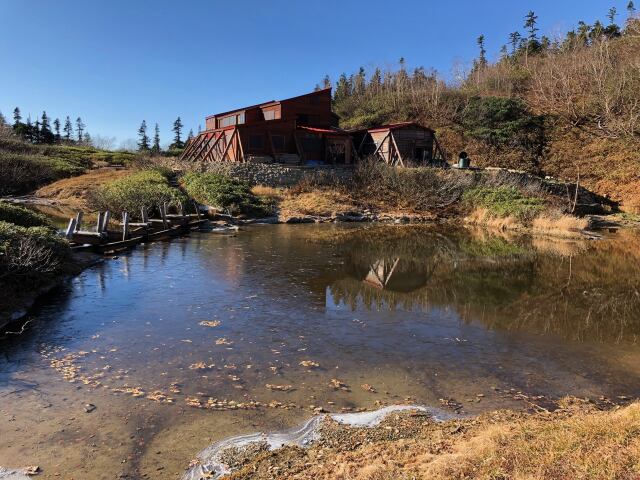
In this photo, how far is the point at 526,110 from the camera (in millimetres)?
49875

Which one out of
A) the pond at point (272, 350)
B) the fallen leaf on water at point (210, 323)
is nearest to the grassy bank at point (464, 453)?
the pond at point (272, 350)

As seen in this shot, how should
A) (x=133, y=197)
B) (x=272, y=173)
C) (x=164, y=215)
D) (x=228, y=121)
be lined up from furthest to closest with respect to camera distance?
(x=228, y=121), (x=272, y=173), (x=133, y=197), (x=164, y=215)

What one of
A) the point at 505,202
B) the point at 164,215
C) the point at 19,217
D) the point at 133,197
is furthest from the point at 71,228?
the point at 505,202

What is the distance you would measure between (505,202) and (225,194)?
1837cm

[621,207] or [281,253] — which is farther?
[621,207]

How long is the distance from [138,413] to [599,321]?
33.0 ft

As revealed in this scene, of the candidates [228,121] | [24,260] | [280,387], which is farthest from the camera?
[228,121]

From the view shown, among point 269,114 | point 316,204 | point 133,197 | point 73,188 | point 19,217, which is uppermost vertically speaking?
point 269,114

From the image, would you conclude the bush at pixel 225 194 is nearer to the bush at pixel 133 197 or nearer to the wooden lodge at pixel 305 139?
the bush at pixel 133 197

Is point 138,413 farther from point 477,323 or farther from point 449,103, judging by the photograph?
point 449,103

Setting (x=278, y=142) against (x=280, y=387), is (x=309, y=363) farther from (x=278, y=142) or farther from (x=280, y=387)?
(x=278, y=142)

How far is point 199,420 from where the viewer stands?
585cm

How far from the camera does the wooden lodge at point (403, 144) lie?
123ft

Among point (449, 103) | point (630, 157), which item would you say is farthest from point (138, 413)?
point (449, 103)
